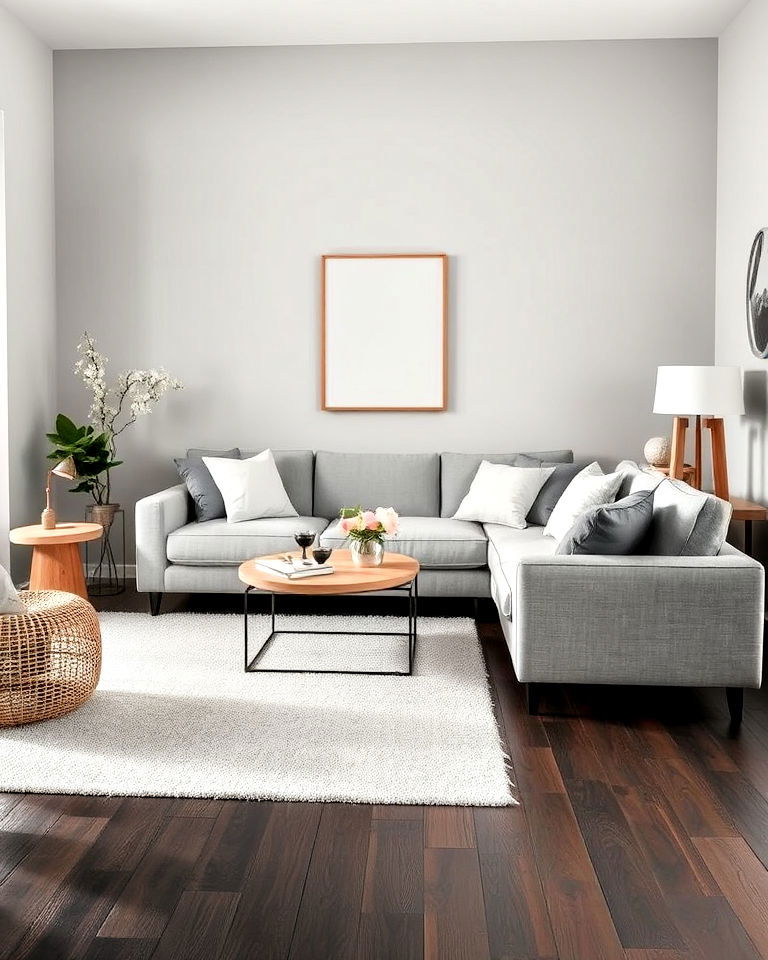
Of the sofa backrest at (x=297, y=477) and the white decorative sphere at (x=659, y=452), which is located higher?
the white decorative sphere at (x=659, y=452)

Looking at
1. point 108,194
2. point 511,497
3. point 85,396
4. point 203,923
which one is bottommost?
point 203,923

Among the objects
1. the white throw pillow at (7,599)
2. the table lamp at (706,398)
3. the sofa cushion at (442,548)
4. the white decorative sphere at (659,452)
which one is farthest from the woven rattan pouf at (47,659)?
the white decorative sphere at (659,452)

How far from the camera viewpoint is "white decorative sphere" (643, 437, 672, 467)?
5.23m

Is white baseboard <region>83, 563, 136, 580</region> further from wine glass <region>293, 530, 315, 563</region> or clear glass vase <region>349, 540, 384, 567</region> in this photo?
clear glass vase <region>349, 540, 384, 567</region>

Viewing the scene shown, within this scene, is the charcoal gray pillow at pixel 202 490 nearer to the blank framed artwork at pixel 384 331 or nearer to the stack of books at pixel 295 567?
the blank framed artwork at pixel 384 331

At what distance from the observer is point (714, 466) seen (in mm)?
4863

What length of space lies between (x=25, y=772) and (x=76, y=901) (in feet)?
2.59

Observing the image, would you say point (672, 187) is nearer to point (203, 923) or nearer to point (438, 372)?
point (438, 372)

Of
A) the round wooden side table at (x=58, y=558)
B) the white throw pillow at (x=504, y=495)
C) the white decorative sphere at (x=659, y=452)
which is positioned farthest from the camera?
the white decorative sphere at (x=659, y=452)

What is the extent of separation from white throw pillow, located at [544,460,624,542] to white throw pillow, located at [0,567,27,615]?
8.05ft

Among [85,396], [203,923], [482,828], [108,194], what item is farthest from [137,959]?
[108,194]

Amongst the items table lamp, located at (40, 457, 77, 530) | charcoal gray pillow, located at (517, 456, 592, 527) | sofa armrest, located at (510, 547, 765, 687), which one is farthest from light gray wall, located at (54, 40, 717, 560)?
sofa armrest, located at (510, 547, 765, 687)

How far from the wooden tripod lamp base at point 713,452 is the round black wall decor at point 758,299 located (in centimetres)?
44

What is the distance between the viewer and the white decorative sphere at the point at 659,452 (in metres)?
5.23
